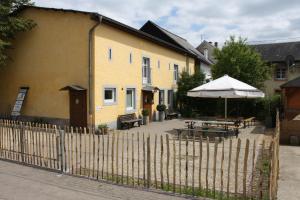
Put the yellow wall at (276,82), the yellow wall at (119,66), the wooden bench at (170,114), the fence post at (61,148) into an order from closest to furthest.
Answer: the fence post at (61,148), the yellow wall at (119,66), the wooden bench at (170,114), the yellow wall at (276,82)

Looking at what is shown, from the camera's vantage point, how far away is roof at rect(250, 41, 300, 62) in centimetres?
3828

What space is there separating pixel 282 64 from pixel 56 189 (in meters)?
35.4

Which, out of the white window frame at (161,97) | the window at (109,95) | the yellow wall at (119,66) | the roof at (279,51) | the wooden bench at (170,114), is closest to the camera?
the yellow wall at (119,66)

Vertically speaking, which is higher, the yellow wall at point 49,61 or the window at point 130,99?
the yellow wall at point 49,61

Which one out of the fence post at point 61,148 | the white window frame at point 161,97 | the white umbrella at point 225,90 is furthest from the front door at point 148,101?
the fence post at point 61,148

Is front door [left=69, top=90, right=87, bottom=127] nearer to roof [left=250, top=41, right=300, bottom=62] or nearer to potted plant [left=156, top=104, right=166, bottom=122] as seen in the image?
potted plant [left=156, top=104, right=166, bottom=122]

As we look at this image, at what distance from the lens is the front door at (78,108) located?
54.9 feet

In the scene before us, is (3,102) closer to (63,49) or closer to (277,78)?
(63,49)

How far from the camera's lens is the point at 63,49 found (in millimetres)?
17547

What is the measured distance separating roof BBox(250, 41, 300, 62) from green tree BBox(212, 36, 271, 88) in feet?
30.0

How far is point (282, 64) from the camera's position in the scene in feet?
124

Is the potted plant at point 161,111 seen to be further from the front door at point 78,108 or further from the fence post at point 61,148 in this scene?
the fence post at point 61,148

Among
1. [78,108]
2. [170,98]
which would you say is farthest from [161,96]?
[78,108]

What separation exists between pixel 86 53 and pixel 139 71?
17.8 ft
